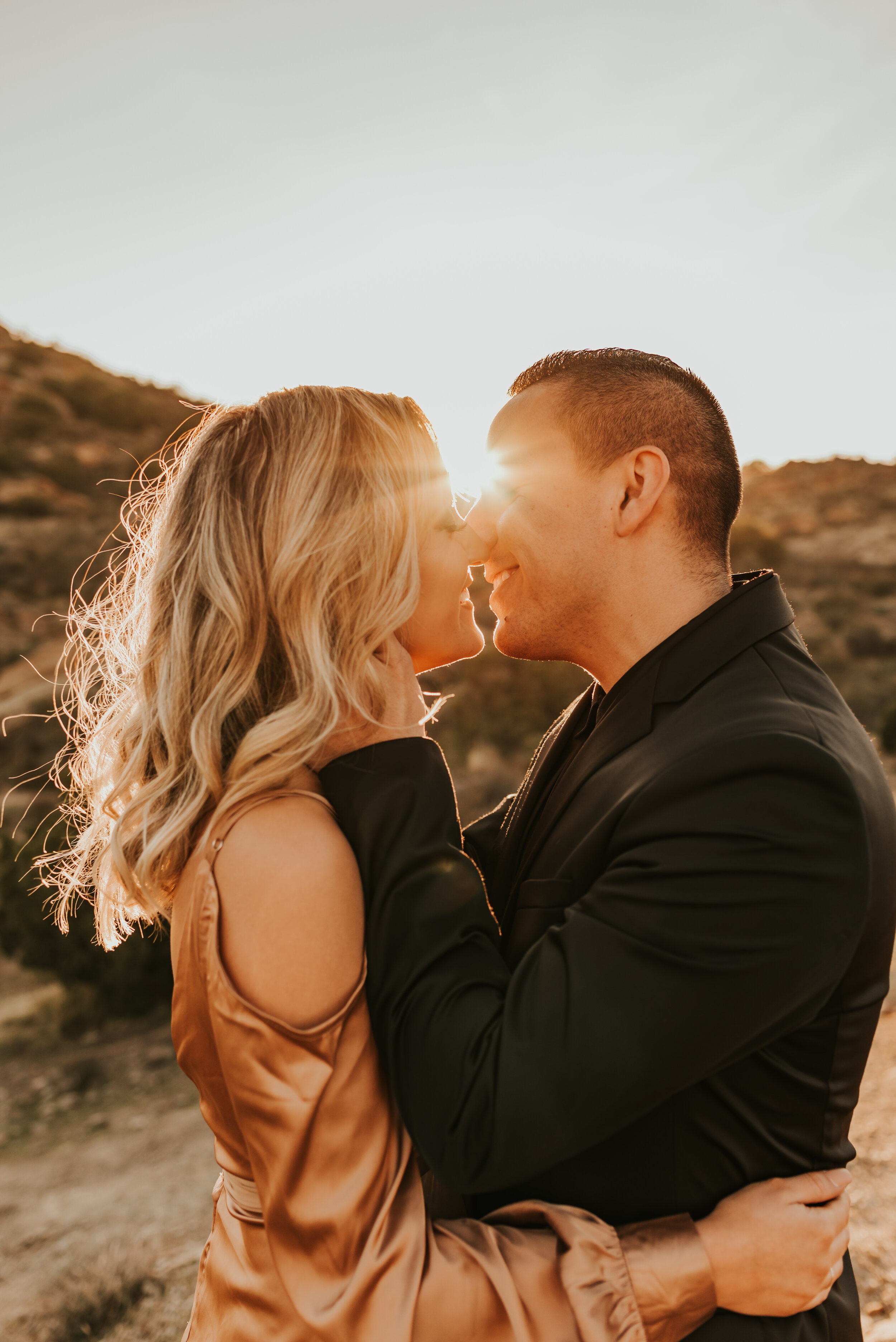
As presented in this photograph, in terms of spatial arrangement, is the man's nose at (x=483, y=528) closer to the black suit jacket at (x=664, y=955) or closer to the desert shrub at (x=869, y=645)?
the black suit jacket at (x=664, y=955)

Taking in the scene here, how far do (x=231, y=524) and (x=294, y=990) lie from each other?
905 mm

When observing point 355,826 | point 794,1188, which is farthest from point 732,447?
point 794,1188

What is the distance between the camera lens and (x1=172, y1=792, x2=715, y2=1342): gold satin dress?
1314 millimetres

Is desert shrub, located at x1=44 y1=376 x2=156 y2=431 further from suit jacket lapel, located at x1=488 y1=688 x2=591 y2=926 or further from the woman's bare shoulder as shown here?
the woman's bare shoulder

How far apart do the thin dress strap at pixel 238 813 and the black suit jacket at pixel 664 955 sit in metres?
0.07

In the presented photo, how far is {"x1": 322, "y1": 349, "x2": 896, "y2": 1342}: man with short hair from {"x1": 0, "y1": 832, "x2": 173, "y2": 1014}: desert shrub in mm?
6035

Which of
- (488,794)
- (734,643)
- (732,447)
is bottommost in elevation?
(488,794)

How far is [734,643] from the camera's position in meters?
1.69

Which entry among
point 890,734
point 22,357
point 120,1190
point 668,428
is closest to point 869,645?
point 890,734

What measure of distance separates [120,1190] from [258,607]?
4.84 meters

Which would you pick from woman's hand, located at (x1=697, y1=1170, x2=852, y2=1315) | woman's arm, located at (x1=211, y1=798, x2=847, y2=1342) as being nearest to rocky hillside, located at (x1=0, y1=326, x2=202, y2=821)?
woman's arm, located at (x1=211, y1=798, x2=847, y2=1342)

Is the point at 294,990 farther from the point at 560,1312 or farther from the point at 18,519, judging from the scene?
the point at 18,519

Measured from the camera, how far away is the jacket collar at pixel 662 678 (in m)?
1.70

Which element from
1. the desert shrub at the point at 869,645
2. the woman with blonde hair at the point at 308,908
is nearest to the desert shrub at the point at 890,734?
the desert shrub at the point at 869,645
